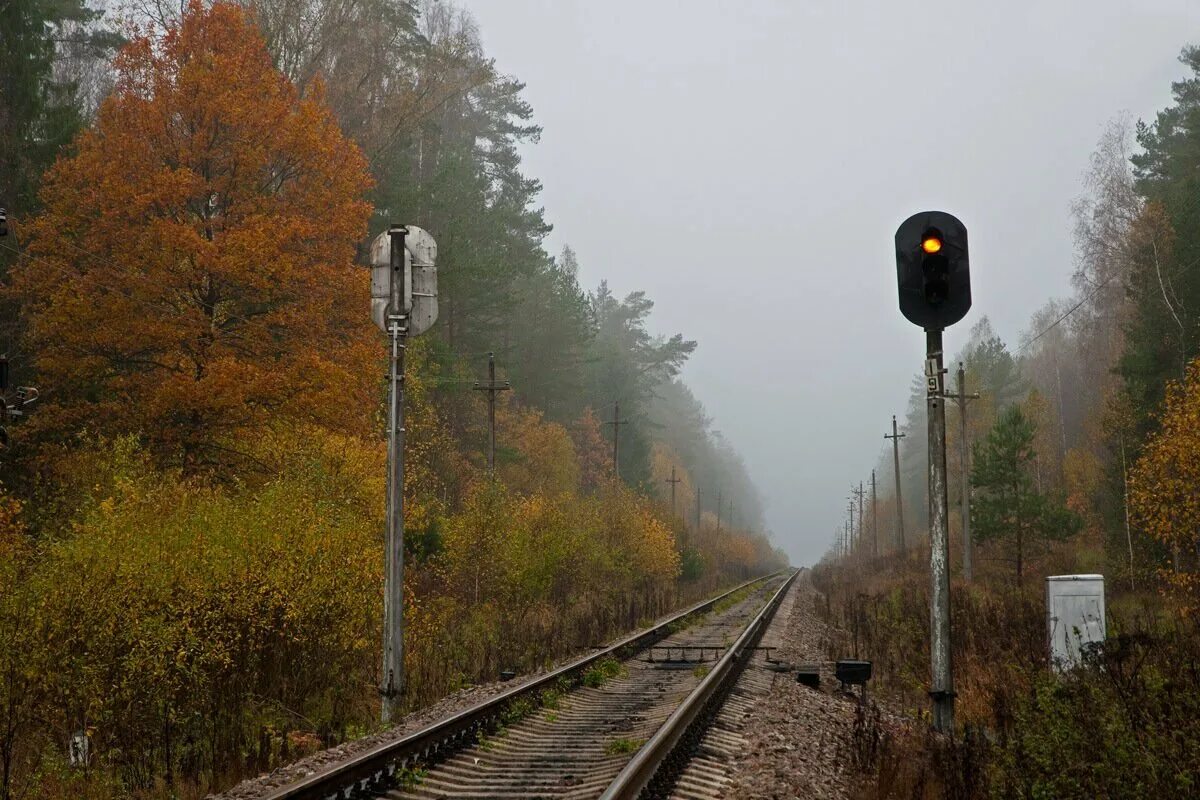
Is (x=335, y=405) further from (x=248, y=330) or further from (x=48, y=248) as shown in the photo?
(x=48, y=248)

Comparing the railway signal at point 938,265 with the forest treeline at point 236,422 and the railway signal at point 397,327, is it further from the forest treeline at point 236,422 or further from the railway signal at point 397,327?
the forest treeline at point 236,422

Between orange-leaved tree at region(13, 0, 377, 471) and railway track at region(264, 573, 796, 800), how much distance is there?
10.3 metres

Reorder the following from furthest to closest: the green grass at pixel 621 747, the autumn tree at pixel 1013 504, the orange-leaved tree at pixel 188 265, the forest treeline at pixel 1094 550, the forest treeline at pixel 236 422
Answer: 1. the autumn tree at pixel 1013 504
2. the orange-leaved tree at pixel 188 265
3. the forest treeline at pixel 236 422
4. the green grass at pixel 621 747
5. the forest treeline at pixel 1094 550

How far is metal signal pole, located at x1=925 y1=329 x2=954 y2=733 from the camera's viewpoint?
26.0ft

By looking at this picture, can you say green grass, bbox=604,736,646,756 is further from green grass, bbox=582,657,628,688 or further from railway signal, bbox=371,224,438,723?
green grass, bbox=582,657,628,688

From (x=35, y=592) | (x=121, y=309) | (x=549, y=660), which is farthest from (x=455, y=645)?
(x=121, y=309)

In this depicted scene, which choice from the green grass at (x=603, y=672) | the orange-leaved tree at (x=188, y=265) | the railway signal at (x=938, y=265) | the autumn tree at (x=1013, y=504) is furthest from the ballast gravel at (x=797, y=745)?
the autumn tree at (x=1013, y=504)

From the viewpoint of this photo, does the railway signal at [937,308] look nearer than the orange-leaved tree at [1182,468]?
Yes

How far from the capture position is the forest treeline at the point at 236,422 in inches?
419

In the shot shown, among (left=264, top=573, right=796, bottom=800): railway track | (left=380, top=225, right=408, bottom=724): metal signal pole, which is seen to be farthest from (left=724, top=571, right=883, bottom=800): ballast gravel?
(left=380, top=225, right=408, bottom=724): metal signal pole

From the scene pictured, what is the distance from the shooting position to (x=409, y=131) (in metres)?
36.2

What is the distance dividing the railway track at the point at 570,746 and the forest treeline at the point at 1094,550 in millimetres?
1711

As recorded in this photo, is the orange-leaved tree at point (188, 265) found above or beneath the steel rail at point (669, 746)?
above

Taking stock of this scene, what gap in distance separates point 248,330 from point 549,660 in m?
10.5
